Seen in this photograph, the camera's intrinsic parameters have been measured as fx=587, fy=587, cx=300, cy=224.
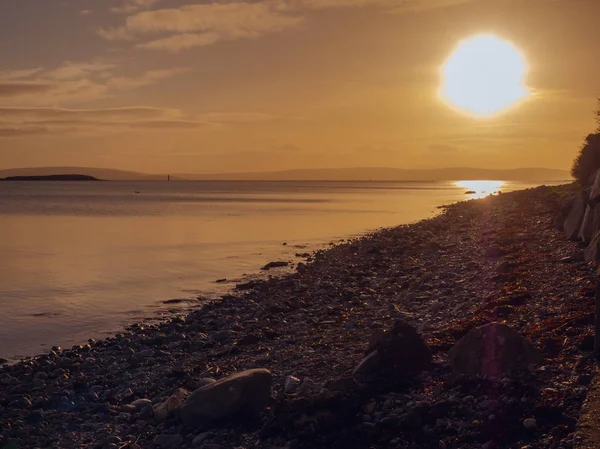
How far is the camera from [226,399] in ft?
29.2

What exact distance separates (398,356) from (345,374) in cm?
116

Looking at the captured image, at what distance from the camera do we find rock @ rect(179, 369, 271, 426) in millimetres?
8836

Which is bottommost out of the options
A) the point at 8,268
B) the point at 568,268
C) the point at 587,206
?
the point at 8,268

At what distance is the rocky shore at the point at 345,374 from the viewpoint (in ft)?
25.2

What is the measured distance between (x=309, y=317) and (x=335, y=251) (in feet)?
55.1

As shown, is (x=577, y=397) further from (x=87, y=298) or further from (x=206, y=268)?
(x=206, y=268)

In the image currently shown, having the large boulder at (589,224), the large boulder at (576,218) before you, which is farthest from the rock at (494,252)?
the large boulder at (589,224)

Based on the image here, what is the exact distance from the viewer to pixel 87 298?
22.3m

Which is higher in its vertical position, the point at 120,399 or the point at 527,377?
the point at 527,377

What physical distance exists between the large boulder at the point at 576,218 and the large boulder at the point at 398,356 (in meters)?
12.4

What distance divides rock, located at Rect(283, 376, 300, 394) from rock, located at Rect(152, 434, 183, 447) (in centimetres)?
192

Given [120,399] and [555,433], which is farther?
[120,399]

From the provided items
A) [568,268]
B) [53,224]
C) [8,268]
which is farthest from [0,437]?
[53,224]

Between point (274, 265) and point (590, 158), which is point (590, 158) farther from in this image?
point (274, 265)
